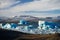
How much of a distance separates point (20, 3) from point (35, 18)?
0.25 meters

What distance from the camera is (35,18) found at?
167 centimetres

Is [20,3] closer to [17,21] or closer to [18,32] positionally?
[17,21]

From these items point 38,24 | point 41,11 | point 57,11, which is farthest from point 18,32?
point 57,11

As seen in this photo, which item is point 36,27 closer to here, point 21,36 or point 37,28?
point 37,28

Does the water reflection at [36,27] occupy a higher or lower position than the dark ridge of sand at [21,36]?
higher

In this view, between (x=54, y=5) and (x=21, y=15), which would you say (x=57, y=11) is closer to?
(x=54, y=5)

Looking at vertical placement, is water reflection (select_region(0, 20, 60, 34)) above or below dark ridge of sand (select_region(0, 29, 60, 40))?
above

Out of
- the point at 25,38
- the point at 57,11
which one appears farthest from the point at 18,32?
the point at 57,11

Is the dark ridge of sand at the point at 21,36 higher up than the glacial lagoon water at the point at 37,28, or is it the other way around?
the glacial lagoon water at the point at 37,28

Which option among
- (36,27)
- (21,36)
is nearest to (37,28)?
(36,27)

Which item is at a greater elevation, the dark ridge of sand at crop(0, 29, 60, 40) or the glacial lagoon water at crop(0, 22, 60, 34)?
the glacial lagoon water at crop(0, 22, 60, 34)

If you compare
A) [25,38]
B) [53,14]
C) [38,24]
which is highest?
[53,14]

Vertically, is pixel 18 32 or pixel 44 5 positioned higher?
pixel 44 5

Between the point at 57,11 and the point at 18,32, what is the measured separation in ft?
1.68
